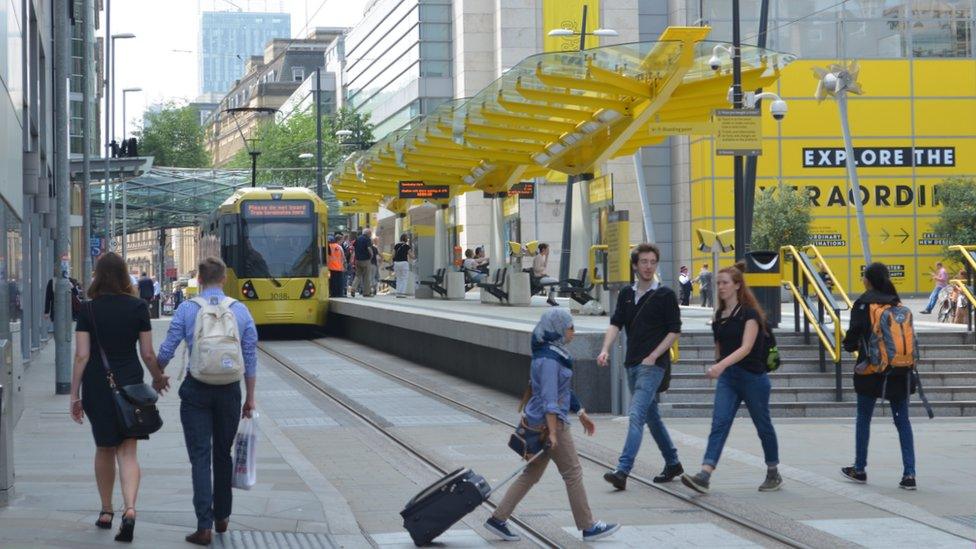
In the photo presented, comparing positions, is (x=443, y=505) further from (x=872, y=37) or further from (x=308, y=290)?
(x=872, y=37)

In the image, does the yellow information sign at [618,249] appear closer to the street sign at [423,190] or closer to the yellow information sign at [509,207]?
the yellow information sign at [509,207]

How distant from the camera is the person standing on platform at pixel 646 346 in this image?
10992mm

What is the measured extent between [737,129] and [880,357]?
9764 mm

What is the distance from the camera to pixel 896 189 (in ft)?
188

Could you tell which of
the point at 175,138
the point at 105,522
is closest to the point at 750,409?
the point at 105,522

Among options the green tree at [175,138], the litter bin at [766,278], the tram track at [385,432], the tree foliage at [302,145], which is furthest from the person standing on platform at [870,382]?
the green tree at [175,138]

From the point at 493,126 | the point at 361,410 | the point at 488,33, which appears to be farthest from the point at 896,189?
the point at 361,410

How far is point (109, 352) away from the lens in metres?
8.91

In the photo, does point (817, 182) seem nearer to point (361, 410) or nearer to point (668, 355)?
point (361, 410)

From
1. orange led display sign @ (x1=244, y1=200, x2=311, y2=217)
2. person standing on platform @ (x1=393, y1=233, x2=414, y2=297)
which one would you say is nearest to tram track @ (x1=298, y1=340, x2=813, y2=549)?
orange led display sign @ (x1=244, y1=200, x2=311, y2=217)

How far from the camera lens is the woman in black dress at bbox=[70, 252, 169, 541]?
891cm

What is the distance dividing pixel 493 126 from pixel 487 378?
18.9ft

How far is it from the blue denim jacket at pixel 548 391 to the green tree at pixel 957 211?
154ft

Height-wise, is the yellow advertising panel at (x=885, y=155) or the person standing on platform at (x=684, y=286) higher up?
the yellow advertising panel at (x=885, y=155)
